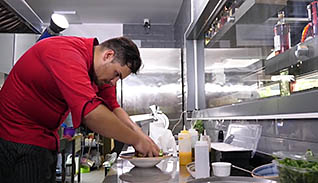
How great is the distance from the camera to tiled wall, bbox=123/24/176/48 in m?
4.39

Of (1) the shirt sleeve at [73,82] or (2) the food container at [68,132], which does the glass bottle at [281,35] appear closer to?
(1) the shirt sleeve at [73,82]

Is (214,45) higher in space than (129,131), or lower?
higher

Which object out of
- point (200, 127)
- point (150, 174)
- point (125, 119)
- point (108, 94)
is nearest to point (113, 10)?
point (200, 127)

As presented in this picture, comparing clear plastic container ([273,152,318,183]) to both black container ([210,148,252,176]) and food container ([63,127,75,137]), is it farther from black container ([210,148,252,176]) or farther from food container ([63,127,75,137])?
food container ([63,127,75,137])

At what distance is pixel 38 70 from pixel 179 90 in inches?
100.0

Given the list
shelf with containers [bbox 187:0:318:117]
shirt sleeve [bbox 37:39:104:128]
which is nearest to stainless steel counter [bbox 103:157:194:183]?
shirt sleeve [bbox 37:39:104:128]

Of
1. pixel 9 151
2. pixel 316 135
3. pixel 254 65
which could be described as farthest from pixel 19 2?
pixel 316 135

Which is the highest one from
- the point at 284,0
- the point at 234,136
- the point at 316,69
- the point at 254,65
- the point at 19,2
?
the point at 19,2

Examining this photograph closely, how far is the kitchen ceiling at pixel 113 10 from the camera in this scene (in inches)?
143

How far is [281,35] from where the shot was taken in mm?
1209

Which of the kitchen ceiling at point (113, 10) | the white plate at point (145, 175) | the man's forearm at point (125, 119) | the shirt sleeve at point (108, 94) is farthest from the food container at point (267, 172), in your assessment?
the kitchen ceiling at point (113, 10)

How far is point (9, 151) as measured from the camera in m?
1.24

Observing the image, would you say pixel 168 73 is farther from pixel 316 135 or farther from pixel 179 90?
pixel 316 135

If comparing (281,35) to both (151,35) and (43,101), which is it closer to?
(43,101)
